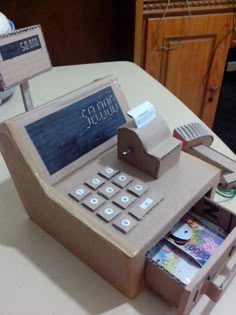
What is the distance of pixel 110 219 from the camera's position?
1.35ft

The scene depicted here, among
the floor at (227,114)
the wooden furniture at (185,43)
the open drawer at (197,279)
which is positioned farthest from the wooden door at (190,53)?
the open drawer at (197,279)

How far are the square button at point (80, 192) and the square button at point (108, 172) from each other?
0.12 ft

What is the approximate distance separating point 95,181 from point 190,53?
1.12 meters

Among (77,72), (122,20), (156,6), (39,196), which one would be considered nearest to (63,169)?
(39,196)

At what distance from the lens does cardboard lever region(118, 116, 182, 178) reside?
468mm

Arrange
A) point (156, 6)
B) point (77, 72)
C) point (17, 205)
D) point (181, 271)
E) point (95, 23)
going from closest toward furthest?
point (181, 271) → point (17, 205) → point (77, 72) → point (156, 6) → point (95, 23)

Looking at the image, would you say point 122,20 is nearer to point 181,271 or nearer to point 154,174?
point 154,174

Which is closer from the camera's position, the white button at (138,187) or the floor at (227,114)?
the white button at (138,187)

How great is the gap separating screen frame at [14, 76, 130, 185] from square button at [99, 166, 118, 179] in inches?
1.3

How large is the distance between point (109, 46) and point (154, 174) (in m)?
1.42

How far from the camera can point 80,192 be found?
1.46ft

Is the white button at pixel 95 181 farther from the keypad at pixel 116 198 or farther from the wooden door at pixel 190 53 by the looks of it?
the wooden door at pixel 190 53

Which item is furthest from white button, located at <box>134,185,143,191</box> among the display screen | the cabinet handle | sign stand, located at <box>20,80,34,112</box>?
the cabinet handle

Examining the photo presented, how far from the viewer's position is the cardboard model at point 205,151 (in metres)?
0.57
